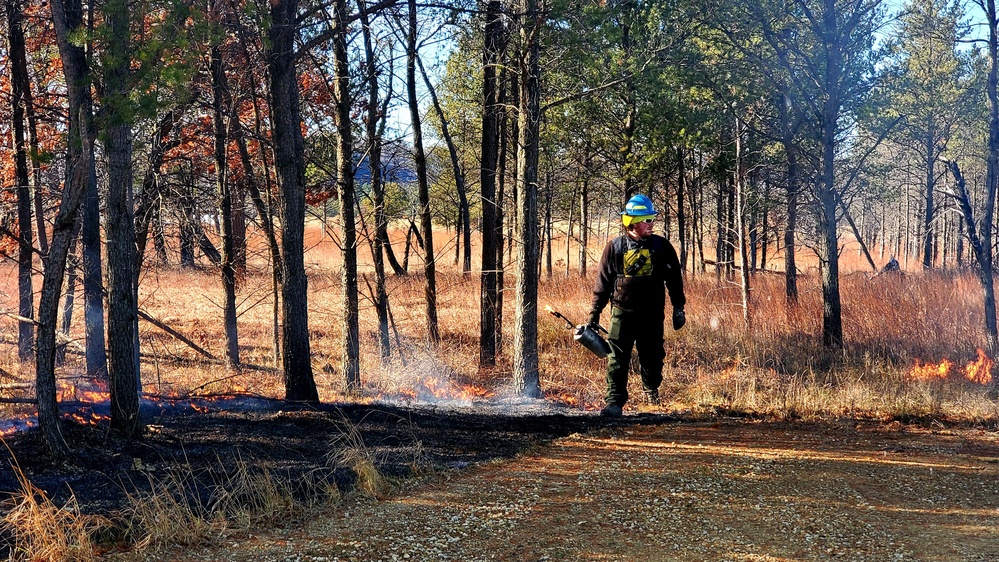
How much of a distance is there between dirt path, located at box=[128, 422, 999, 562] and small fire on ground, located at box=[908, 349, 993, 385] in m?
3.04

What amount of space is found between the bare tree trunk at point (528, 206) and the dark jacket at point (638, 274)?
1195 mm

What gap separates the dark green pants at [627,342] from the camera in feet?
27.2

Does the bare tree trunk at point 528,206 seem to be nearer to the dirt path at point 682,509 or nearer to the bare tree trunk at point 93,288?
the dirt path at point 682,509

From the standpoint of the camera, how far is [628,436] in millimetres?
7676

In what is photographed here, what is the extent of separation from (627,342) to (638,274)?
753 mm

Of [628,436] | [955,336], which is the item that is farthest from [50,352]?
[955,336]

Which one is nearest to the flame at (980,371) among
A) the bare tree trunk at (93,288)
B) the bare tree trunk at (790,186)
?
the bare tree trunk at (790,186)

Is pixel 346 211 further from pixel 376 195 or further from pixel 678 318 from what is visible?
pixel 678 318

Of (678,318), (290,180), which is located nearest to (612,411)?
(678,318)

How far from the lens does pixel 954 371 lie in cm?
1062

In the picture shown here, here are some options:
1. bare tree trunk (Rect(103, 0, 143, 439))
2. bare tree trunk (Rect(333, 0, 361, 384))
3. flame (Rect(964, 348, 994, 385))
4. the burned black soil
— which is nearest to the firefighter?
the burned black soil

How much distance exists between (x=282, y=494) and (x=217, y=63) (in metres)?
7.56

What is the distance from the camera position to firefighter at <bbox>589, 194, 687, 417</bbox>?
8.13 m

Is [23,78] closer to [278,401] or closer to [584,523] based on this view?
[278,401]
